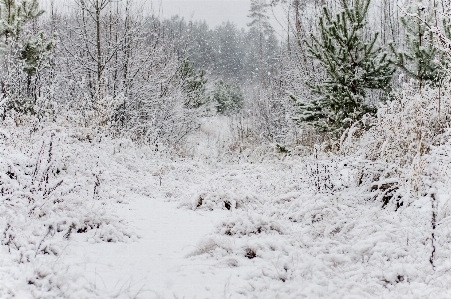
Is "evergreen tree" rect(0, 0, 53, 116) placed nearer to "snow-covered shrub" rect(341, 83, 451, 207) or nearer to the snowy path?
the snowy path

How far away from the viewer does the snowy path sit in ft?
8.43

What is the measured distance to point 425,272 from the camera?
8.52 ft

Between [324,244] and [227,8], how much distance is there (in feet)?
309

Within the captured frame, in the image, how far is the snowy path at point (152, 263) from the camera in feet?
8.43

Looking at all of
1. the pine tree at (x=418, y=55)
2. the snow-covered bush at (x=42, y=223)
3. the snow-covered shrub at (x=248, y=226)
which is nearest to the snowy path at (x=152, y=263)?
the snow-covered bush at (x=42, y=223)

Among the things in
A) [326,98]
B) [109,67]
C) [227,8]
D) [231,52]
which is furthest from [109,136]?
[227,8]

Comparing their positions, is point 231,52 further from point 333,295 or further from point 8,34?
point 333,295

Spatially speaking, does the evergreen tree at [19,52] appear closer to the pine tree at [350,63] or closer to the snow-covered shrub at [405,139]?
the pine tree at [350,63]

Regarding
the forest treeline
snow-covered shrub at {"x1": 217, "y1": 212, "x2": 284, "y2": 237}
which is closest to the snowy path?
snow-covered shrub at {"x1": 217, "y1": 212, "x2": 284, "y2": 237}

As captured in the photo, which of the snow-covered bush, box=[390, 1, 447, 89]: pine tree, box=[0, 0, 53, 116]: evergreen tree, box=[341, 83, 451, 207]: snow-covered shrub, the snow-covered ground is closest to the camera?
the snow-covered bush

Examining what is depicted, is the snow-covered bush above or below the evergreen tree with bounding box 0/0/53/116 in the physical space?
below

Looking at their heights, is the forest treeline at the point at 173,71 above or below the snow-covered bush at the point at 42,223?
above

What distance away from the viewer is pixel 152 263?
3.04 metres

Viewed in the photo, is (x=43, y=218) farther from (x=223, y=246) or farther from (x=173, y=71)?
(x=173, y=71)
